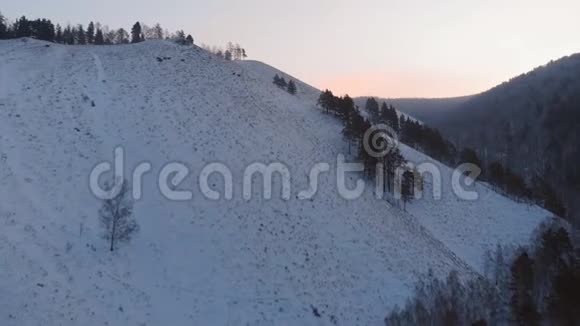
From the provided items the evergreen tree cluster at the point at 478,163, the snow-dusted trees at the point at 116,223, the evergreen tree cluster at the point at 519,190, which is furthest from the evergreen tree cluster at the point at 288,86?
the snow-dusted trees at the point at 116,223

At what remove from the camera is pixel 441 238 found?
47000 millimetres

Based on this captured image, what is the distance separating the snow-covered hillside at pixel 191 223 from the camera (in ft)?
90.6

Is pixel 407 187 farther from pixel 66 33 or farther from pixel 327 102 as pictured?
pixel 66 33

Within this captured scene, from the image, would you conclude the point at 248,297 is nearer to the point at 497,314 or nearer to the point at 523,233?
the point at 497,314

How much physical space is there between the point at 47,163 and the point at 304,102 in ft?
155

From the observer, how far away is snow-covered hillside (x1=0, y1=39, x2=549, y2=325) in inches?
1087

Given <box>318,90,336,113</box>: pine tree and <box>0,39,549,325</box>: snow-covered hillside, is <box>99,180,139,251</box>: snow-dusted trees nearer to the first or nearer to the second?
<box>0,39,549,325</box>: snow-covered hillside

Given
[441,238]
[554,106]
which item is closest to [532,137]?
[554,106]

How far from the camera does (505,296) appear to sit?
39.9m

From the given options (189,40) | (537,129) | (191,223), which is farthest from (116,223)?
(537,129)

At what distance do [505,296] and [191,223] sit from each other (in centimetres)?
2628

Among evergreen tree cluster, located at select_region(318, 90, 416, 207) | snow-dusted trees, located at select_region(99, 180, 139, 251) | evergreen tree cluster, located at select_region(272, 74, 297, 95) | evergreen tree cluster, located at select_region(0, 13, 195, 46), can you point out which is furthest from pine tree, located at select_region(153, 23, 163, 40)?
Result: snow-dusted trees, located at select_region(99, 180, 139, 251)

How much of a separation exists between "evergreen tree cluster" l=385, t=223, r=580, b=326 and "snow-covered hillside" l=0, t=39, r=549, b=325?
58.6 inches

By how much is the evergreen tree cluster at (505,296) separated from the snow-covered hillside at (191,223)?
149 cm
